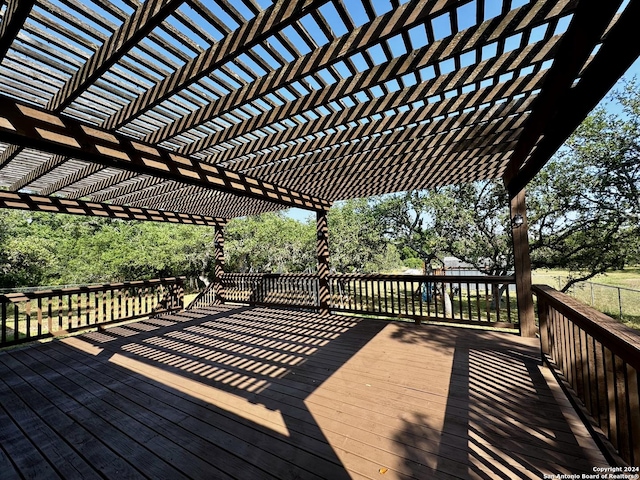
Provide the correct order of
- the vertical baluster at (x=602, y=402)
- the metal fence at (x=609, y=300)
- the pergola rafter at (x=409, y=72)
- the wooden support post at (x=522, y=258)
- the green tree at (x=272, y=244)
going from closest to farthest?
the vertical baluster at (x=602, y=402) < the pergola rafter at (x=409, y=72) < the wooden support post at (x=522, y=258) < the metal fence at (x=609, y=300) < the green tree at (x=272, y=244)

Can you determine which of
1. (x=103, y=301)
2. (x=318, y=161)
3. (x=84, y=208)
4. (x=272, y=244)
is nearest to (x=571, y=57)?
(x=318, y=161)

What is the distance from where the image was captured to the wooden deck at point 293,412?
5.98 feet

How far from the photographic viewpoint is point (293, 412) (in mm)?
2422

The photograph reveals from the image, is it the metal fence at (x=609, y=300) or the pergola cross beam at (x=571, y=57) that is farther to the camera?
the metal fence at (x=609, y=300)

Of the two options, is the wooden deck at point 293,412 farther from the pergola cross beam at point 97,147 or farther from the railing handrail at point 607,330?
the pergola cross beam at point 97,147

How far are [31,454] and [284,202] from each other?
4453 mm

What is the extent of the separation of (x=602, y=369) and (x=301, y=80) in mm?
2943

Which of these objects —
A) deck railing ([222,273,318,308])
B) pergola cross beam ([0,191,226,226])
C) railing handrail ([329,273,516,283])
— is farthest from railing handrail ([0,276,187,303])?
railing handrail ([329,273,516,283])

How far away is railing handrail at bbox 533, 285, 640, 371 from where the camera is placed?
129 centimetres

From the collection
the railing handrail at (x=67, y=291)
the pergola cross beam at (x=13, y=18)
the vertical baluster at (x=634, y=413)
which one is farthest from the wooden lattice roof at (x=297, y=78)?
the railing handrail at (x=67, y=291)

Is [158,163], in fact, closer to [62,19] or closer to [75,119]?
[75,119]

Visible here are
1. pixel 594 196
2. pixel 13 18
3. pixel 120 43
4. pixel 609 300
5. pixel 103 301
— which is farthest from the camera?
pixel 609 300

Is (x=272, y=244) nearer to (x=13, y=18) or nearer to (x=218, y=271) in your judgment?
(x=218, y=271)

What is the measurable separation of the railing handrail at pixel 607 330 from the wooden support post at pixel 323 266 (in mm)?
4462
